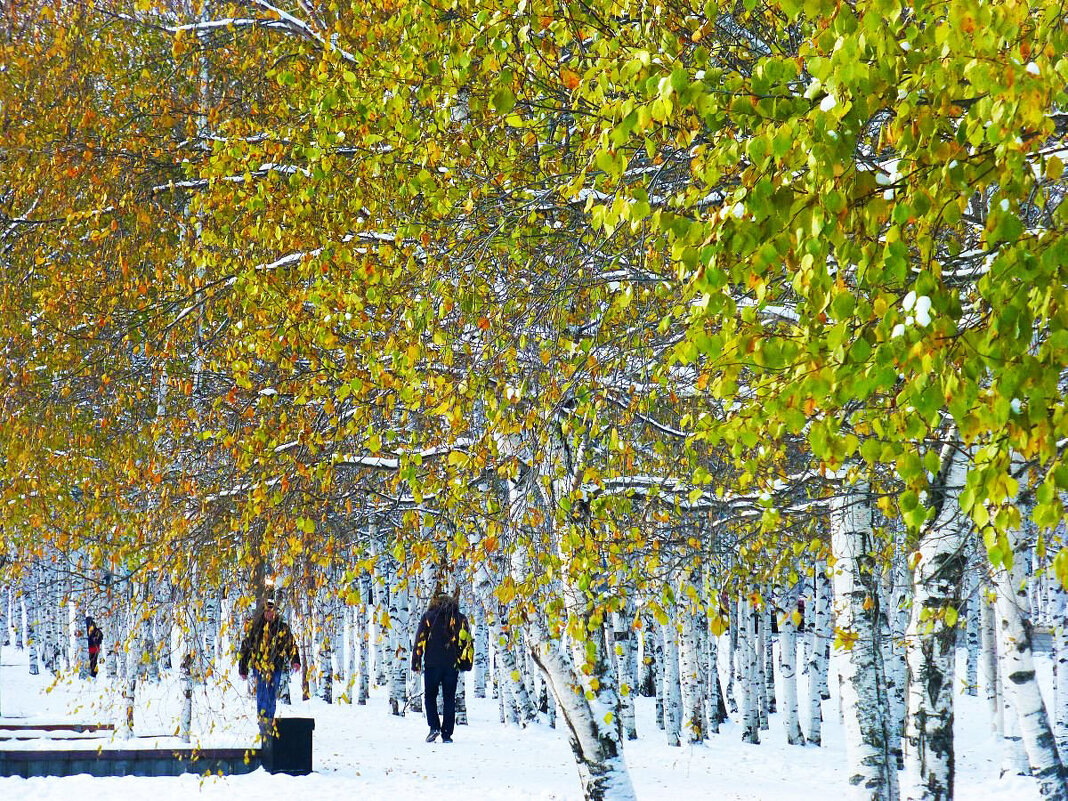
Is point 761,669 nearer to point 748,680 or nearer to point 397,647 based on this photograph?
point 748,680

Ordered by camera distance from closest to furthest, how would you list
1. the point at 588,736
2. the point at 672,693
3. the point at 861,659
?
the point at 861,659 → the point at 588,736 → the point at 672,693

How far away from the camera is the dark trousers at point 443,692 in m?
15.7

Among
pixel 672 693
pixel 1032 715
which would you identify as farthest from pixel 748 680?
pixel 1032 715

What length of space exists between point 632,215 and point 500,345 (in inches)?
112

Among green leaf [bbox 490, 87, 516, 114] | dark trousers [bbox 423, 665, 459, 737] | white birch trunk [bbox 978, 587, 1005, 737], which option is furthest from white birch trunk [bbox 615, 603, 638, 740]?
green leaf [bbox 490, 87, 516, 114]

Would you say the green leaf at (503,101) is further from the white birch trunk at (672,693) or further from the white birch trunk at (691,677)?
the white birch trunk at (672,693)

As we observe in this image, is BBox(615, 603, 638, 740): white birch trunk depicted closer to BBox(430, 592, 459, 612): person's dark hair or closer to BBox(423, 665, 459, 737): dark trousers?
BBox(430, 592, 459, 612): person's dark hair

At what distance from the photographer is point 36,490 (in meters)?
13.3

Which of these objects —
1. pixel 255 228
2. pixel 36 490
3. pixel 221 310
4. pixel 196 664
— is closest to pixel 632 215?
pixel 255 228

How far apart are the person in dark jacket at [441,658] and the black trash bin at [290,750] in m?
1.57

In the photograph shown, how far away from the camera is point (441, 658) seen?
1554 centimetres

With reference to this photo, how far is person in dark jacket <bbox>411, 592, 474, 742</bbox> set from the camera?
46.6 ft

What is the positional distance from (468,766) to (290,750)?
2.39m

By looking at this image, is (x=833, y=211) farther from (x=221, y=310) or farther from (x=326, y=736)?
(x=326, y=736)
